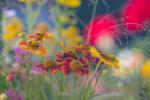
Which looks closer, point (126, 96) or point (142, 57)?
point (126, 96)

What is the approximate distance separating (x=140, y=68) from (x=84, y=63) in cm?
55

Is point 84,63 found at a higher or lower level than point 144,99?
higher

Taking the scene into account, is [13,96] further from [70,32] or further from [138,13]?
[70,32]

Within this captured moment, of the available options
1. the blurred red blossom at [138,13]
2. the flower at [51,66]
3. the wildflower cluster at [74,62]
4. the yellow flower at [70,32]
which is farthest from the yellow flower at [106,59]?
the yellow flower at [70,32]

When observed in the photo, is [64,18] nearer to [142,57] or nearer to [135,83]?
[142,57]

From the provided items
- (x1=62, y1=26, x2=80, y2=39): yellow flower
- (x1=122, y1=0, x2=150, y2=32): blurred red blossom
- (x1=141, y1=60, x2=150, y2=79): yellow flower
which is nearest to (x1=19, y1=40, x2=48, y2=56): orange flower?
(x1=141, y1=60, x2=150, y2=79): yellow flower

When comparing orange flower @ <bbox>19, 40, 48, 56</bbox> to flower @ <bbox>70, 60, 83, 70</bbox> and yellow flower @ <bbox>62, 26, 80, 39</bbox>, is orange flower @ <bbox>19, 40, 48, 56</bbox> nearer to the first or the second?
flower @ <bbox>70, 60, 83, 70</bbox>

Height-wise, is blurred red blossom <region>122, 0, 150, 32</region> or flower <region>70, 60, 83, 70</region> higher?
blurred red blossom <region>122, 0, 150, 32</region>

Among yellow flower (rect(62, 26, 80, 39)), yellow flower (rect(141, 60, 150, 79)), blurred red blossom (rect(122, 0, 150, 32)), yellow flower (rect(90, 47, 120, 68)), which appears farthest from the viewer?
yellow flower (rect(62, 26, 80, 39))

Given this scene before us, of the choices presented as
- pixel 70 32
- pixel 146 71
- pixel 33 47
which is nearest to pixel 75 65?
pixel 33 47

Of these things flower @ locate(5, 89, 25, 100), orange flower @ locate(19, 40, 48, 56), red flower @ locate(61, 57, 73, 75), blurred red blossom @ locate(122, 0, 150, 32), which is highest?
blurred red blossom @ locate(122, 0, 150, 32)

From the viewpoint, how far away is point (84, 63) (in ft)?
5.04

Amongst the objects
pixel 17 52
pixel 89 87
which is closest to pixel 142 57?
pixel 17 52

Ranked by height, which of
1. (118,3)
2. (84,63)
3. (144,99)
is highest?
(118,3)
